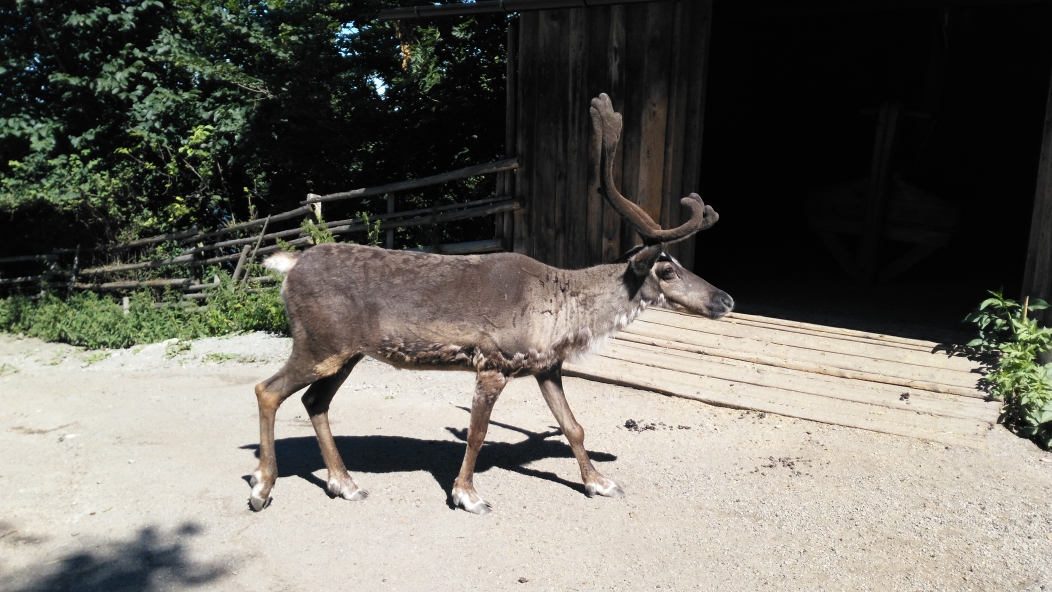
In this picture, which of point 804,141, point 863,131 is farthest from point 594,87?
point 863,131

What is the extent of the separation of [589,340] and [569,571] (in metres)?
1.55

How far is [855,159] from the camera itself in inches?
629

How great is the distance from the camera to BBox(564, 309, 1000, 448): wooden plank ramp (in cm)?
666

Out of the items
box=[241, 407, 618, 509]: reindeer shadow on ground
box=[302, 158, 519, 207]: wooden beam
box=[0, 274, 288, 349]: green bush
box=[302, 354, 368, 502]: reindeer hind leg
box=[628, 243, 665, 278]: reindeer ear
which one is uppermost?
box=[628, 243, 665, 278]: reindeer ear

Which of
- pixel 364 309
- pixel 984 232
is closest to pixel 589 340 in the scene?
pixel 364 309

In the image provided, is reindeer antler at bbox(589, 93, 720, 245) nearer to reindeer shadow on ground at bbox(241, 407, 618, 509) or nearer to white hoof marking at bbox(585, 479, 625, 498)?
white hoof marking at bbox(585, 479, 625, 498)

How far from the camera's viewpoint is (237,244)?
12602 millimetres

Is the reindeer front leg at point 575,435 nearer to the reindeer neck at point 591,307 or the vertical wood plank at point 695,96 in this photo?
the reindeer neck at point 591,307

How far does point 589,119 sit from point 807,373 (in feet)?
12.0

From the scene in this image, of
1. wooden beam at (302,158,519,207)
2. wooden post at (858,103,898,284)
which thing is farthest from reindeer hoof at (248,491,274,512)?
wooden post at (858,103,898,284)

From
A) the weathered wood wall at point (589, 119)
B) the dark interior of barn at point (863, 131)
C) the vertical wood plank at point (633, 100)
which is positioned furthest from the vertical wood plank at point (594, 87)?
the dark interior of barn at point (863, 131)

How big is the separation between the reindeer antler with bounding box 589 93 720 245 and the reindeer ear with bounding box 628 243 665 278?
A: 6cm

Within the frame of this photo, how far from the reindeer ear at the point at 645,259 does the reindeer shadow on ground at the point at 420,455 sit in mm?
1567

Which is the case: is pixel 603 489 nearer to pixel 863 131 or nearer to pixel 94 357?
pixel 94 357
